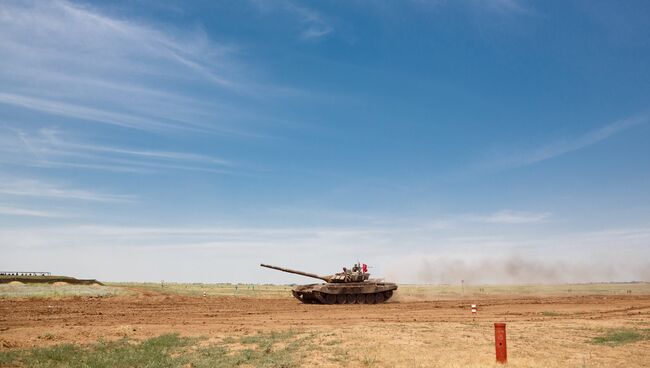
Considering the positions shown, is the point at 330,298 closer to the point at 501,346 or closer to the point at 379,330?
the point at 379,330

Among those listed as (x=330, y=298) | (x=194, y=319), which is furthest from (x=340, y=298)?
(x=194, y=319)

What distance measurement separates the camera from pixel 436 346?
16.3 metres

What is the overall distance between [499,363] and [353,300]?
92.4 feet

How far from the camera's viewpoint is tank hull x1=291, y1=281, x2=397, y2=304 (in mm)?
39156

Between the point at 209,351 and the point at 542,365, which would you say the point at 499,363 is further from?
the point at 209,351

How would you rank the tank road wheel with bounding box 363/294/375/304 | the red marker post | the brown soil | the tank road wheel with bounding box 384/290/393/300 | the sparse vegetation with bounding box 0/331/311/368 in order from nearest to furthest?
the red marker post
the sparse vegetation with bounding box 0/331/311/368
the brown soil
the tank road wheel with bounding box 363/294/375/304
the tank road wheel with bounding box 384/290/393/300

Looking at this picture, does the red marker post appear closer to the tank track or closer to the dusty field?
the dusty field

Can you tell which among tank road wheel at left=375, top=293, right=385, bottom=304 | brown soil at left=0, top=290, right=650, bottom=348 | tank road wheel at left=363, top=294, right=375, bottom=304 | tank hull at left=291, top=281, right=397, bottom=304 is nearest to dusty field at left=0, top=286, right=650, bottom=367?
brown soil at left=0, top=290, right=650, bottom=348

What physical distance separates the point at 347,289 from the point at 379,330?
19.8 metres

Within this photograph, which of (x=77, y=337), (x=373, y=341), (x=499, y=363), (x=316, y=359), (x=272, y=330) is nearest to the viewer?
(x=499, y=363)

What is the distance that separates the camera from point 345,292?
4012 centimetres

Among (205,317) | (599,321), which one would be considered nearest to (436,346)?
(599,321)

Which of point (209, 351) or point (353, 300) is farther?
point (353, 300)

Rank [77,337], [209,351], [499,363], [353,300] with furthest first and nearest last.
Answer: [353,300] < [77,337] < [209,351] < [499,363]
